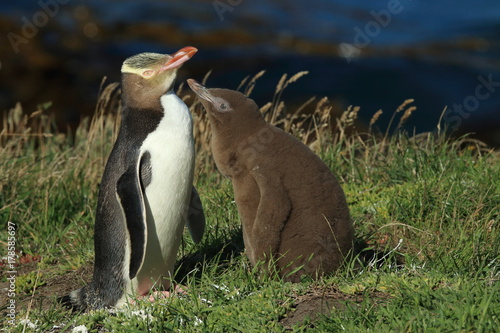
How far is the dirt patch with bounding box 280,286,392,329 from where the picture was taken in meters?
3.95

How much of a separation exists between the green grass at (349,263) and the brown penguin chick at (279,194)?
0.51 feet

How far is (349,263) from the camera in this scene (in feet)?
→ 14.8

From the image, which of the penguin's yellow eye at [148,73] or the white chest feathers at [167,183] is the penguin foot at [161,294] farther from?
the penguin's yellow eye at [148,73]

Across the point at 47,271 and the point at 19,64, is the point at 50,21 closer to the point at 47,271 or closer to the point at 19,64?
the point at 19,64

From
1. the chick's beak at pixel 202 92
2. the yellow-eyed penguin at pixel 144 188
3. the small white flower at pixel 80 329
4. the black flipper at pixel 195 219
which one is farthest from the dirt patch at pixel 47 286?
the chick's beak at pixel 202 92

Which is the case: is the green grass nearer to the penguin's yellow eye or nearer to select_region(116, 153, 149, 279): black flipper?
select_region(116, 153, 149, 279): black flipper

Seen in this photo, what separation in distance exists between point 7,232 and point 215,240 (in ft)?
6.96

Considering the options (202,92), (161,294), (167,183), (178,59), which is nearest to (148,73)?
(178,59)

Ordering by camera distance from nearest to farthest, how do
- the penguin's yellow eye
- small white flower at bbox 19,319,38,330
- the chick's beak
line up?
small white flower at bbox 19,319,38,330
the chick's beak
the penguin's yellow eye

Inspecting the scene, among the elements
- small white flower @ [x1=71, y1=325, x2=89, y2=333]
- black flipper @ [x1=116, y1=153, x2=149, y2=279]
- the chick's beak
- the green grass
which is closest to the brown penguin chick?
the chick's beak

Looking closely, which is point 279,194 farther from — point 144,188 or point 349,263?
point 144,188

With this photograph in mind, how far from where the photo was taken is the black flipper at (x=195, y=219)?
5.05 meters

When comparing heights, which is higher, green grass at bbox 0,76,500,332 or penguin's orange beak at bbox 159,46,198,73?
penguin's orange beak at bbox 159,46,198,73

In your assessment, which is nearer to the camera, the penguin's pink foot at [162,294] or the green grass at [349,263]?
the green grass at [349,263]
